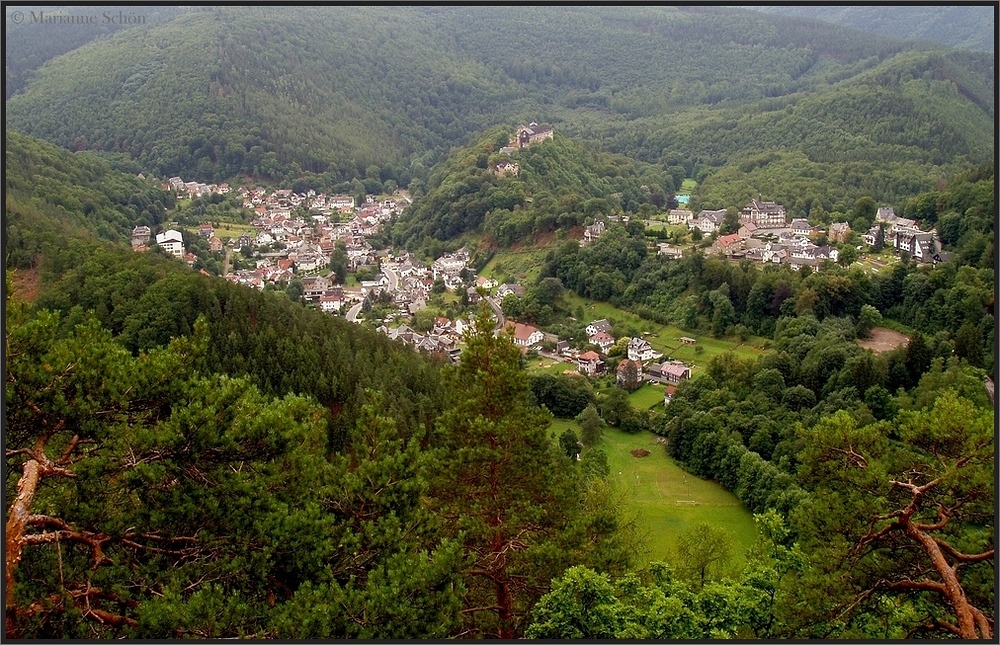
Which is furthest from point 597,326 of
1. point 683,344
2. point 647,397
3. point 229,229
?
point 229,229

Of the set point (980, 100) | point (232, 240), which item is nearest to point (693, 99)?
point (980, 100)

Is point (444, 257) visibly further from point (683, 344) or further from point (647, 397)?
point (647, 397)

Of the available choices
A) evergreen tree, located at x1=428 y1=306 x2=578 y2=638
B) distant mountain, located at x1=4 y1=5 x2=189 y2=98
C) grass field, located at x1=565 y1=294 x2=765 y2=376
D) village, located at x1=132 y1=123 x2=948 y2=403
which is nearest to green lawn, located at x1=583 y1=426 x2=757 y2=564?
village, located at x1=132 y1=123 x2=948 y2=403

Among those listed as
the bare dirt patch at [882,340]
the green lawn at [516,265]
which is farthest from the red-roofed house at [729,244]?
the bare dirt patch at [882,340]

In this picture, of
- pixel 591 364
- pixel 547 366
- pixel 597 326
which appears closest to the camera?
pixel 591 364

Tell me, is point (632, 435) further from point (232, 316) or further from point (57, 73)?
point (57, 73)

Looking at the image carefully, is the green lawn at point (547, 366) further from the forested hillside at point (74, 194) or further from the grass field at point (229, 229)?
the grass field at point (229, 229)
